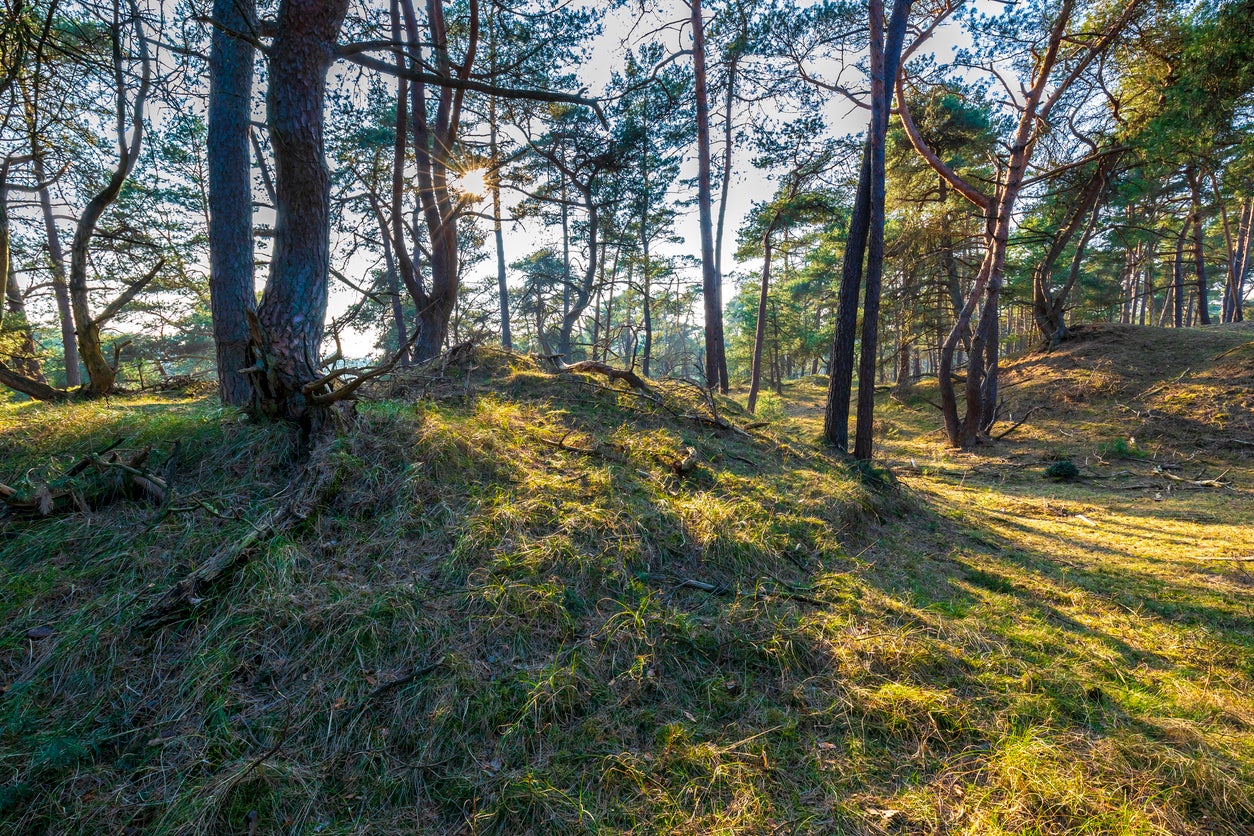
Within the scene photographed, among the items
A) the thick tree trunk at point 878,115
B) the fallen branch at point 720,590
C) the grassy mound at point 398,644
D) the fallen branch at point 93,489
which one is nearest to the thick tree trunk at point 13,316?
the grassy mound at point 398,644

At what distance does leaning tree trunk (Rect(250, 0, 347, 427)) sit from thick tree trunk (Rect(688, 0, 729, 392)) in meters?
7.71

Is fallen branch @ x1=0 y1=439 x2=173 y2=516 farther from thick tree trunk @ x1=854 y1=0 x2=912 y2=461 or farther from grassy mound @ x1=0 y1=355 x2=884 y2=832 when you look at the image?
thick tree trunk @ x1=854 y1=0 x2=912 y2=461

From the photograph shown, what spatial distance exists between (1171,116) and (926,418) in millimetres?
9083

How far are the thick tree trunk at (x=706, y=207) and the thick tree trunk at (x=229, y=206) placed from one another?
7748 millimetres

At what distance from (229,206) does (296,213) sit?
92.5 inches

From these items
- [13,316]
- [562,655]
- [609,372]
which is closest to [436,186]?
[609,372]

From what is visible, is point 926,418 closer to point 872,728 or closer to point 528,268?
point 872,728

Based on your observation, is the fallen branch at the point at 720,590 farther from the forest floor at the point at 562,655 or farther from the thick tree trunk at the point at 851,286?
the thick tree trunk at the point at 851,286

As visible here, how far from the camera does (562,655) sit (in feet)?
7.72

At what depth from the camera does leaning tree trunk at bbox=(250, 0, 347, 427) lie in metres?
3.22

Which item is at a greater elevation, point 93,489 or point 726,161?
point 726,161

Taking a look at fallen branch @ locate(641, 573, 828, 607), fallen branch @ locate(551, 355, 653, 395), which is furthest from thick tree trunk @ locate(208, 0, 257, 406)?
fallen branch @ locate(641, 573, 828, 607)

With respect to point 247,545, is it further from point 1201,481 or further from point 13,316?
point 13,316

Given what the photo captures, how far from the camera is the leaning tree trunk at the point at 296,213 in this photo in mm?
3221
